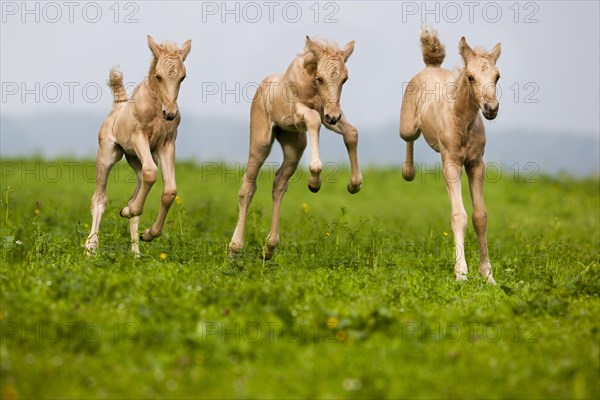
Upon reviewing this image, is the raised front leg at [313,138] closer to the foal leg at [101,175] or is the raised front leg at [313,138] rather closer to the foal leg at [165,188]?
the foal leg at [165,188]

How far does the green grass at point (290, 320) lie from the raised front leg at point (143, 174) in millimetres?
587

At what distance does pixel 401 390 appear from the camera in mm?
7012

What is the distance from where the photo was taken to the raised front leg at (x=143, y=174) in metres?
12.3

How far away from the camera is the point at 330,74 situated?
11633mm

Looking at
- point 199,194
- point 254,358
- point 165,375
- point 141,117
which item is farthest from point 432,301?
point 199,194

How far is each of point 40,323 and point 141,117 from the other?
5049 millimetres

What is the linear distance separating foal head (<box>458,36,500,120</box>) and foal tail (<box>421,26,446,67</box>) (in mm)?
1320

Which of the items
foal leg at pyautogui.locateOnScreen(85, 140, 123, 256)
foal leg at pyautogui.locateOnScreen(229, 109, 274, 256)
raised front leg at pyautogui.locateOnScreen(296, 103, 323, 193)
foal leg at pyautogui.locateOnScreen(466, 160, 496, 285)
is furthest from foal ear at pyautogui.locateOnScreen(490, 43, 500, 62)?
foal leg at pyautogui.locateOnScreen(85, 140, 123, 256)

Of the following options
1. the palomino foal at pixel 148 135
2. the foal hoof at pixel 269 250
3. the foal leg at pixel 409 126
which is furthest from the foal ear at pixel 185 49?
the foal leg at pixel 409 126

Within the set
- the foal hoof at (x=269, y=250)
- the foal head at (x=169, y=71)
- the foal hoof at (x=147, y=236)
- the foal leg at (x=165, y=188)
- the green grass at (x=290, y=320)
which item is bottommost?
the green grass at (x=290, y=320)

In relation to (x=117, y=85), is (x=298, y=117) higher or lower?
lower

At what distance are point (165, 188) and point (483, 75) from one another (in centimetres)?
417

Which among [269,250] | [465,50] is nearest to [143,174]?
[269,250]

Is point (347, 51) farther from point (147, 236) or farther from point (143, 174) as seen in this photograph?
point (147, 236)
